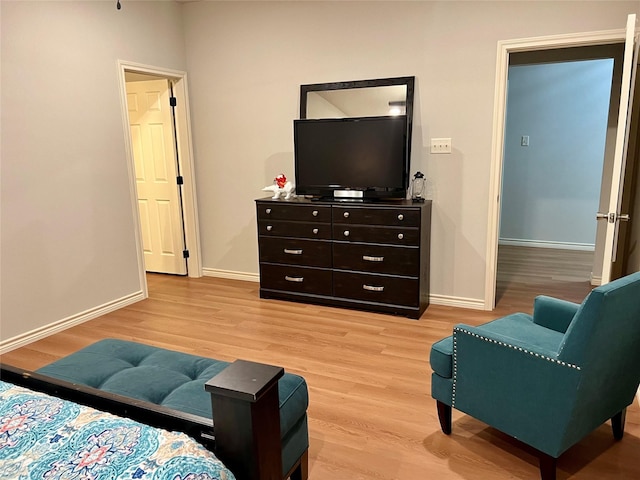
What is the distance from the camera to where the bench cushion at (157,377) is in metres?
1.65

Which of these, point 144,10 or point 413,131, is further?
point 144,10

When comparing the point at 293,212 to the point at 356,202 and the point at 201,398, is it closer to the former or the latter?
the point at 356,202

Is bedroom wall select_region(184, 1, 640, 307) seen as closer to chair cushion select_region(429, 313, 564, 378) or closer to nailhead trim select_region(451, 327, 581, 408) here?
chair cushion select_region(429, 313, 564, 378)

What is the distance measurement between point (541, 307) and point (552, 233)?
4.34m

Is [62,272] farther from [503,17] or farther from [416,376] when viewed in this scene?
[503,17]

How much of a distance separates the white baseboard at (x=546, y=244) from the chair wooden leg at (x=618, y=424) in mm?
4336

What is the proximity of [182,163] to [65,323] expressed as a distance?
192 cm

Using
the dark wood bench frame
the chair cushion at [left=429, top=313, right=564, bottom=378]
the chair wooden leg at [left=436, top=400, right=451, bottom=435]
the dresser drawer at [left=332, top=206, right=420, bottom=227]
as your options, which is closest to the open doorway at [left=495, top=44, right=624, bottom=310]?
the dresser drawer at [left=332, top=206, right=420, bottom=227]

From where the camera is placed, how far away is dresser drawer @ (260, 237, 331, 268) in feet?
12.8

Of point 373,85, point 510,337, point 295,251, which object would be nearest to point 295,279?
point 295,251

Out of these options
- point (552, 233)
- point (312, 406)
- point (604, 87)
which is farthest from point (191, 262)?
point (604, 87)

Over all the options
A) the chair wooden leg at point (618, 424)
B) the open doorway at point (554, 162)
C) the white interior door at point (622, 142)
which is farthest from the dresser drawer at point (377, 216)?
the open doorway at point (554, 162)

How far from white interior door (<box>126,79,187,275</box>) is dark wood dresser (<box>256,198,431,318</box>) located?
4.26 feet

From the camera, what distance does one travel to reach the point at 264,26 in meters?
4.20
